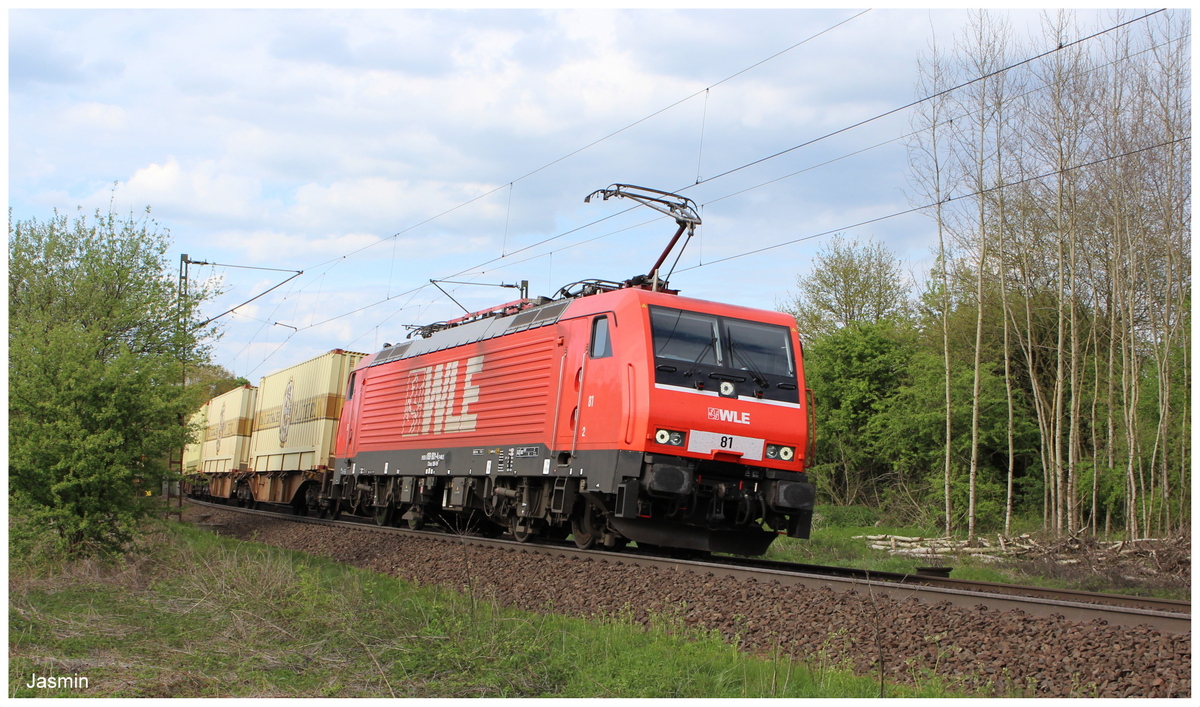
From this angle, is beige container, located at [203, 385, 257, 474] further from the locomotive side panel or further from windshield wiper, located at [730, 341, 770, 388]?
windshield wiper, located at [730, 341, 770, 388]

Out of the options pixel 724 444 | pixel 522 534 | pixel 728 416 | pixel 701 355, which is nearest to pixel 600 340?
pixel 701 355

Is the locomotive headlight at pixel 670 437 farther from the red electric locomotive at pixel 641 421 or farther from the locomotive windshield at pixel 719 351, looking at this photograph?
the locomotive windshield at pixel 719 351

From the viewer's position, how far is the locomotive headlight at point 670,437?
36.6 feet

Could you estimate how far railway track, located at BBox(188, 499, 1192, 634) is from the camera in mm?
6602

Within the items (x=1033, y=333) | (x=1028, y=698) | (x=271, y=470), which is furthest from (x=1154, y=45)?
(x=271, y=470)

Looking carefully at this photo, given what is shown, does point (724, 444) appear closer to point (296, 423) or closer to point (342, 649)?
point (342, 649)

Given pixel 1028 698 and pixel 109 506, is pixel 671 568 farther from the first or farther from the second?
pixel 109 506

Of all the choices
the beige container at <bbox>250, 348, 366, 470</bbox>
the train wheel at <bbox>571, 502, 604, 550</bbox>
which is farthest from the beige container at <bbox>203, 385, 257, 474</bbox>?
the train wheel at <bbox>571, 502, 604, 550</bbox>

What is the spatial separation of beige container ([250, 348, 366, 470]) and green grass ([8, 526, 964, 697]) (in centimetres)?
1318

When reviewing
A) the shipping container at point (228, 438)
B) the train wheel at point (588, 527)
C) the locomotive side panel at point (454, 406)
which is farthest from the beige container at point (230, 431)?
the train wheel at point (588, 527)

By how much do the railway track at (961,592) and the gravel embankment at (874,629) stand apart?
0.22 metres


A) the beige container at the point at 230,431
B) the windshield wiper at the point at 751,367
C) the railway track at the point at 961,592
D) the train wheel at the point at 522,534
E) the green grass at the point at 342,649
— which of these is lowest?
the green grass at the point at 342,649

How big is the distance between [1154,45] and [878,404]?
1196cm

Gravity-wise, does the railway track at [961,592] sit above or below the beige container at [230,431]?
below
